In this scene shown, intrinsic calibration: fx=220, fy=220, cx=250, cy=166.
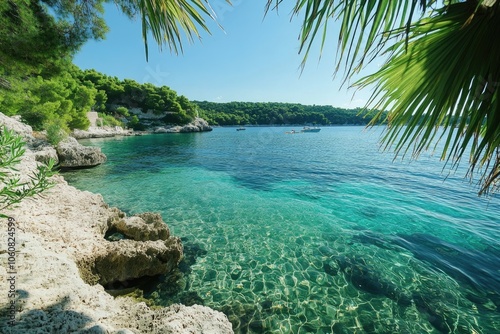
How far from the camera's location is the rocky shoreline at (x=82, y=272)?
7.68 feet

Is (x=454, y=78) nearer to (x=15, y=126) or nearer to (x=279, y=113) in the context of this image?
(x=15, y=126)

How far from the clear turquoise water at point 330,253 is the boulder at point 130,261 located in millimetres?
477

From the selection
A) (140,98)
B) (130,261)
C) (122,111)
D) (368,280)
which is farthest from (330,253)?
(140,98)

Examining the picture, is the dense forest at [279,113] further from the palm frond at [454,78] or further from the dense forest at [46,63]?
the palm frond at [454,78]

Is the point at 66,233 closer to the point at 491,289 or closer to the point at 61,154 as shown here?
the point at 491,289

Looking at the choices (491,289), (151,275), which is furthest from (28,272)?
(491,289)

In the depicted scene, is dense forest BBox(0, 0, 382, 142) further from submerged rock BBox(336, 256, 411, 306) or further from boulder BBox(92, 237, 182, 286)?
boulder BBox(92, 237, 182, 286)

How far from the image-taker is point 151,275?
15.0ft

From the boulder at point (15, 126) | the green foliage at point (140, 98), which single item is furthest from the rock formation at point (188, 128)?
the boulder at point (15, 126)

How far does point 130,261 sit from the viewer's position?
4.34 metres

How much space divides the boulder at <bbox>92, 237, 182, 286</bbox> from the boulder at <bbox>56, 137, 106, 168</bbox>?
13069 millimetres

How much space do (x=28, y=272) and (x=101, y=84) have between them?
69417 millimetres

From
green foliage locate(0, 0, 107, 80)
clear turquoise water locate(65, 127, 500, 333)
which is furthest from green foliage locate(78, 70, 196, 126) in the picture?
green foliage locate(0, 0, 107, 80)

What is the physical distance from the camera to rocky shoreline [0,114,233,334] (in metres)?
2.34
